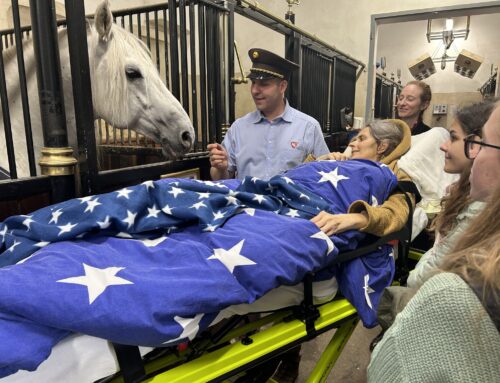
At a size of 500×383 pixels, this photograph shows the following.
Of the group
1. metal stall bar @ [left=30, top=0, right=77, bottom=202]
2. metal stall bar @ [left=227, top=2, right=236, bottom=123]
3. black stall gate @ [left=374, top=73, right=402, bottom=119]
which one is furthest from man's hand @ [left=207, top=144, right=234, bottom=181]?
black stall gate @ [left=374, top=73, right=402, bottom=119]

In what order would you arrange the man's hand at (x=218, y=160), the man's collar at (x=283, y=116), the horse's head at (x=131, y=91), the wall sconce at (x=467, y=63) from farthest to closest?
the wall sconce at (x=467, y=63) < the man's collar at (x=283, y=116) < the man's hand at (x=218, y=160) < the horse's head at (x=131, y=91)

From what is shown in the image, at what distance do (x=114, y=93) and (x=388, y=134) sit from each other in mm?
1265

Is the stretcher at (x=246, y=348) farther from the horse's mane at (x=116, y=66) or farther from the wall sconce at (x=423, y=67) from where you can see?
the wall sconce at (x=423, y=67)

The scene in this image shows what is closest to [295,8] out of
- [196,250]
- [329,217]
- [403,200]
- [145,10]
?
[145,10]

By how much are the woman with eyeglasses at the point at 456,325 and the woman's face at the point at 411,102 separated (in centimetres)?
198

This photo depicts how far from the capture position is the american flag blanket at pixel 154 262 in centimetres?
60

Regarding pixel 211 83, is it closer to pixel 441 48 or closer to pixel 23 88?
pixel 23 88

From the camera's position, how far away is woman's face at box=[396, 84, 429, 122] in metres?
2.33

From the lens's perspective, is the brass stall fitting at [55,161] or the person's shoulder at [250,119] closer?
the brass stall fitting at [55,161]

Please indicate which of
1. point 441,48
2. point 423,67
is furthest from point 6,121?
point 441,48

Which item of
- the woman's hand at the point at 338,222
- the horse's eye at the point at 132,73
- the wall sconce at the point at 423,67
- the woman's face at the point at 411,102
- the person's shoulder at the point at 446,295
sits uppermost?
the wall sconce at the point at 423,67

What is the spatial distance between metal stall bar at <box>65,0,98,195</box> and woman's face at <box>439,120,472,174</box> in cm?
135

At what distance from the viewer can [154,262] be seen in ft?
2.53

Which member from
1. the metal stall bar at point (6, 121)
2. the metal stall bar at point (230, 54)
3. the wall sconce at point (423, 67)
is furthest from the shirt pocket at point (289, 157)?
the wall sconce at point (423, 67)
